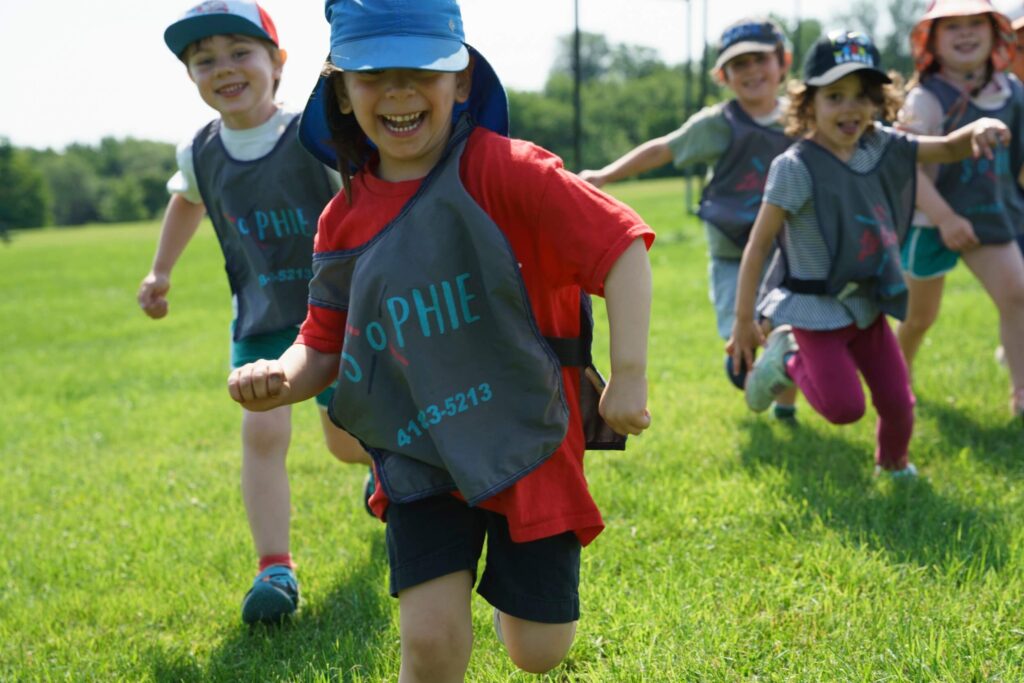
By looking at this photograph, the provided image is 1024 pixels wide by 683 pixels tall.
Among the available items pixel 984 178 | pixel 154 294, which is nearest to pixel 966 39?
pixel 984 178

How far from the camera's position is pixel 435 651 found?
2.46 meters

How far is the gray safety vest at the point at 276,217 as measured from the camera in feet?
12.9

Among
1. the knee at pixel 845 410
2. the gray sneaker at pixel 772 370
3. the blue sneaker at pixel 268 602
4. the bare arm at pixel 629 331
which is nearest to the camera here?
the bare arm at pixel 629 331

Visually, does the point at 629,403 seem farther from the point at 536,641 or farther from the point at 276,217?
the point at 276,217

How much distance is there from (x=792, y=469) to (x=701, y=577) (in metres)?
1.31

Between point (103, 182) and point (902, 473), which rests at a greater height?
point (902, 473)

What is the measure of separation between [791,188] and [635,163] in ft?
3.77

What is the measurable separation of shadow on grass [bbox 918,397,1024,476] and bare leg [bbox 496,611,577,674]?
268 centimetres

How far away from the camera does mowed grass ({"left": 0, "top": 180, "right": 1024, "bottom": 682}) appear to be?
10.2 feet

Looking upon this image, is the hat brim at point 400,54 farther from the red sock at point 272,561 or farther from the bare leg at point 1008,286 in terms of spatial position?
the bare leg at point 1008,286

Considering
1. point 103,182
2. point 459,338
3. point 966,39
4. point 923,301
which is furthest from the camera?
point 103,182

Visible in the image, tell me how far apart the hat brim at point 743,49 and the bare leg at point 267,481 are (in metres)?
3.06

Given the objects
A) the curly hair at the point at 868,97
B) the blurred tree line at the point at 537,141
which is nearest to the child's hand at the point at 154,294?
the curly hair at the point at 868,97

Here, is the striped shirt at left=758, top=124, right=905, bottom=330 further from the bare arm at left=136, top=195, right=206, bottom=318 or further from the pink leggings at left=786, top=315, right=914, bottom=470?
the bare arm at left=136, top=195, right=206, bottom=318
